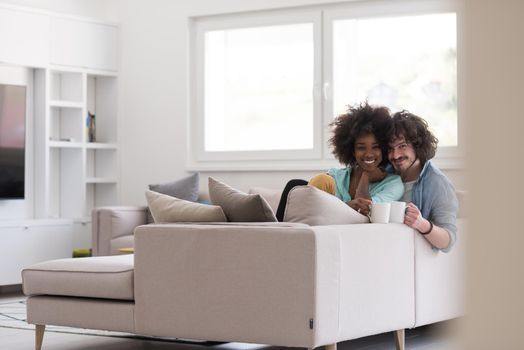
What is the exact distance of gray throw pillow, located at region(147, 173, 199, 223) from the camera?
6262 millimetres

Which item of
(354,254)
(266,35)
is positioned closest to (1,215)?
(266,35)

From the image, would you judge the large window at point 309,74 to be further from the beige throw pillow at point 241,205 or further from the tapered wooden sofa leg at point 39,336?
the tapered wooden sofa leg at point 39,336

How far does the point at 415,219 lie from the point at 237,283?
86 cm

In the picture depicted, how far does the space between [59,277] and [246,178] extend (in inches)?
123

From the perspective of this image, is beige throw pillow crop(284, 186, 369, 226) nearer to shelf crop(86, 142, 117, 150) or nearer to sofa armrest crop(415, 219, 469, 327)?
sofa armrest crop(415, 219, 469, 327)

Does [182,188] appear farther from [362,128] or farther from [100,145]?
[362,128]

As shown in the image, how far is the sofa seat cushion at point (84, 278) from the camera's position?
3.52 m

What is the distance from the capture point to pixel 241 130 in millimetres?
6898

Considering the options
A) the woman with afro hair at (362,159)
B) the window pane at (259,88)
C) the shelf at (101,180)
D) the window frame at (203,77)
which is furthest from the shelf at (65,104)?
the woman with afro hair at (362,159)

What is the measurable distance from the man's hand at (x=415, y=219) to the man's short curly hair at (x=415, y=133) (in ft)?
1.18

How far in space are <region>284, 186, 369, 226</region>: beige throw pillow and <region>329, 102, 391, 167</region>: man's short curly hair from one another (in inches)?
24.5

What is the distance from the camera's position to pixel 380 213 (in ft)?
11.5

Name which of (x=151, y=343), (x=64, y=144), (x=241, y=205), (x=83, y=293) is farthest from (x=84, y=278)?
(x=64, y=144)

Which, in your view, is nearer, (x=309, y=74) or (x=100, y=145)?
(x=309, y=74)
